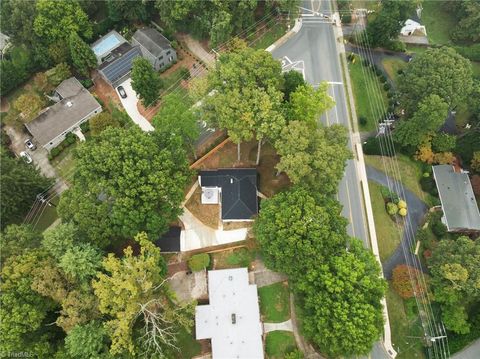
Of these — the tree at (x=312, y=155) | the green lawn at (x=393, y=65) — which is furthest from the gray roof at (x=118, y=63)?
the green lawn at (x=393, y=65)

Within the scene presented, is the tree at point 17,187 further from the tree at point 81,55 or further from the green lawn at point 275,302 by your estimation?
the green lawn at point 275,302

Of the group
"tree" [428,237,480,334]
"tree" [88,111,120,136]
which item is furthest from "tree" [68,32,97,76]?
"tree" [428,237,480,334]

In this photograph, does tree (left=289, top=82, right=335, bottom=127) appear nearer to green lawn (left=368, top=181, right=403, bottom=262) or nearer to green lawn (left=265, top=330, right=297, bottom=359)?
green lawn (left=368, top=181, right=403, bottom=262)

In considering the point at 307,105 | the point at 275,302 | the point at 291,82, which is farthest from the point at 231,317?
the point at 291,82

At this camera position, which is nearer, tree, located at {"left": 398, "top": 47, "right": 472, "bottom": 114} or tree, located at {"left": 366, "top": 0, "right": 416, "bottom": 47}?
A: tree, located at {"left": 398, "top": 47, "right": 472, "bottom": 114}

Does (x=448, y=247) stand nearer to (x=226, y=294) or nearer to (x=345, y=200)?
(x=345, y=200)

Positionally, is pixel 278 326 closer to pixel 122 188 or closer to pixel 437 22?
pixel 122 188

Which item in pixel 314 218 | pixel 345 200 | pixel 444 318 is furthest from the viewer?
pixel 345 200

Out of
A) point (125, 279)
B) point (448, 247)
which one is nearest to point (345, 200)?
point (448, 247)
